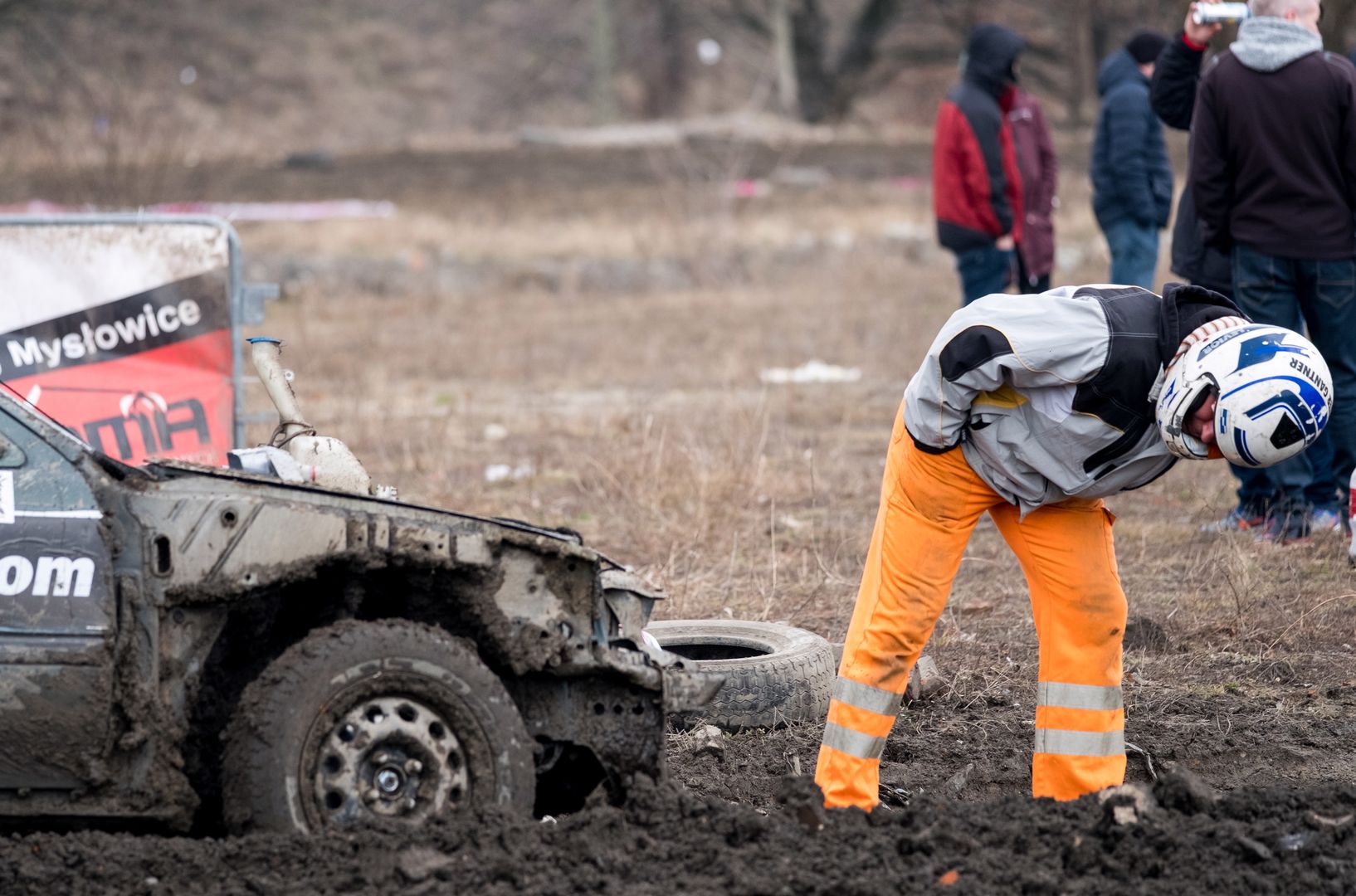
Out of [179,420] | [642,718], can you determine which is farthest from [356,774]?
[179,420]

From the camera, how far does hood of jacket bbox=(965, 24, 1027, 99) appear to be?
998 cm

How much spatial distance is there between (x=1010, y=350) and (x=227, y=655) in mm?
2198

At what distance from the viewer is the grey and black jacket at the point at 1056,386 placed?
4.20m

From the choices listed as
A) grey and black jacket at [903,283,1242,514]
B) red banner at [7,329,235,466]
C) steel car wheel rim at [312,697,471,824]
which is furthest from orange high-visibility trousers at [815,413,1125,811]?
red banner at [7,329,235,466]

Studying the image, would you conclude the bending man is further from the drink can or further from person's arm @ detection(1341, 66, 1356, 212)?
the drink can

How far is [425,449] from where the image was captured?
10.3 metres

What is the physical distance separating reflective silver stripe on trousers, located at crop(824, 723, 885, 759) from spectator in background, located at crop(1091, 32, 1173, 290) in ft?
20.3

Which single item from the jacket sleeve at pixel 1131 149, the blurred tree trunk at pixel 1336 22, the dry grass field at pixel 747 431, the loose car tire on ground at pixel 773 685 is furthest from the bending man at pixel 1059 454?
the blurred tree trunk at pixel 1336 22

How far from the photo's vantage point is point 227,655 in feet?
13.3

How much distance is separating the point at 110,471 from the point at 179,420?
434 cm

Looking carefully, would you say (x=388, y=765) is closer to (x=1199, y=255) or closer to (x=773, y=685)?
(x=773, y=685)

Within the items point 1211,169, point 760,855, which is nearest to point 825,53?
point 1211,169

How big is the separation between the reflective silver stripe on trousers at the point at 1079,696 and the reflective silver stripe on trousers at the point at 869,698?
18.0 inches

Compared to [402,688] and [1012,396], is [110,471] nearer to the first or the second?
[402,688]
